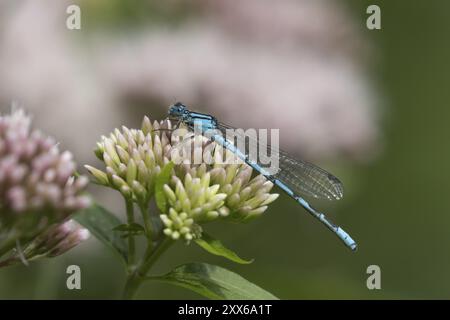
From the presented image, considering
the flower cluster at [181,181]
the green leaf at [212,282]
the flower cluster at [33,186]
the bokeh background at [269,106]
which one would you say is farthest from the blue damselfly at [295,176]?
the flower cluster at [33,186]

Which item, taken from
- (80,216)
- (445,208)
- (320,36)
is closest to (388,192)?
(445,208)

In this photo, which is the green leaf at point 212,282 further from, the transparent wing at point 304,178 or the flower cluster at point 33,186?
the transparent wing at point 304,178

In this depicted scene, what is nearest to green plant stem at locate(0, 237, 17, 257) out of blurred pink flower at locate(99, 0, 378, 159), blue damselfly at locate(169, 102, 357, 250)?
blue damselfly at locate(169, 102, 357, 250)

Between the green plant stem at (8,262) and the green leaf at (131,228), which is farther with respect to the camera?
the green leaf at (131,228)

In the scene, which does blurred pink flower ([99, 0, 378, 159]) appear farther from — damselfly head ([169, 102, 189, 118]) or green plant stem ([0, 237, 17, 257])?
green plant stem ([0, 237, 17, 257])

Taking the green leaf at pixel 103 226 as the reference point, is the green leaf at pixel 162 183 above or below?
above

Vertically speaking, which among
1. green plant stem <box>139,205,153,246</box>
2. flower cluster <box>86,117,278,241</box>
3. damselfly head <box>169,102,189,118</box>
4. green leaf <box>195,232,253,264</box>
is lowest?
green leaf <box>195,232,253,264</box>
